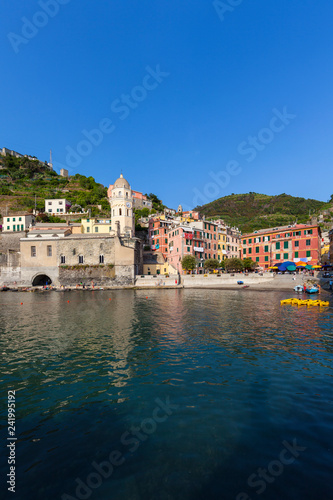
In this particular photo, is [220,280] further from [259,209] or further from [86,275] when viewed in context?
[259,209]

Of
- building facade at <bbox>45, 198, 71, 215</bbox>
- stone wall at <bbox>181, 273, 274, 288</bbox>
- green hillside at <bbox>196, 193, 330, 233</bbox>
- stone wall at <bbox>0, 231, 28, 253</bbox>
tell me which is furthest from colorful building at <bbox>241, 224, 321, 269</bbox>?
building facade at <bbox>45, 198, 71, 215</bbox>

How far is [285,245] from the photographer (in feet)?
186

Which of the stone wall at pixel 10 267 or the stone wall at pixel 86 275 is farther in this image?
the stone wall at pixel 10 267

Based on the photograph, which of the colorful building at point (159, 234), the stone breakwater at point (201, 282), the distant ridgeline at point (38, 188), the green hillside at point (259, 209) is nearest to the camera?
the stone breakwater at point (201, 282)

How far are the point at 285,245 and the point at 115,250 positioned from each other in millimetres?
35568

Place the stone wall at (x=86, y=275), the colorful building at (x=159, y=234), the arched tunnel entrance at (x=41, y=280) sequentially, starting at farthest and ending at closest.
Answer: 1. the colorful building at (x=159, y=234)
2. the arched tunnel entrance at (x=41, y=280)
3. the stone wall at (x=86, y=275)

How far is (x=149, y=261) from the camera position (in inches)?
2525

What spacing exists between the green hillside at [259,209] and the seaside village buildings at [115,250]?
4855 cm

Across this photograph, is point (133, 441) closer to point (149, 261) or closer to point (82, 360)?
point (82, 360)

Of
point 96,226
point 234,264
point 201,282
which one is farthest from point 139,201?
point 201,282

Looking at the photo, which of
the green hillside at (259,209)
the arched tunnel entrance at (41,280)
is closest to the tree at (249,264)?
the arched tunnel entrance at (41,280)

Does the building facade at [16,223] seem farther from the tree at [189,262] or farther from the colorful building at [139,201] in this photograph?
the tree at [189,262]

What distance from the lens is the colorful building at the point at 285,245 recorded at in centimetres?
5256

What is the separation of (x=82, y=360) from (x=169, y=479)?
25.9 ft
